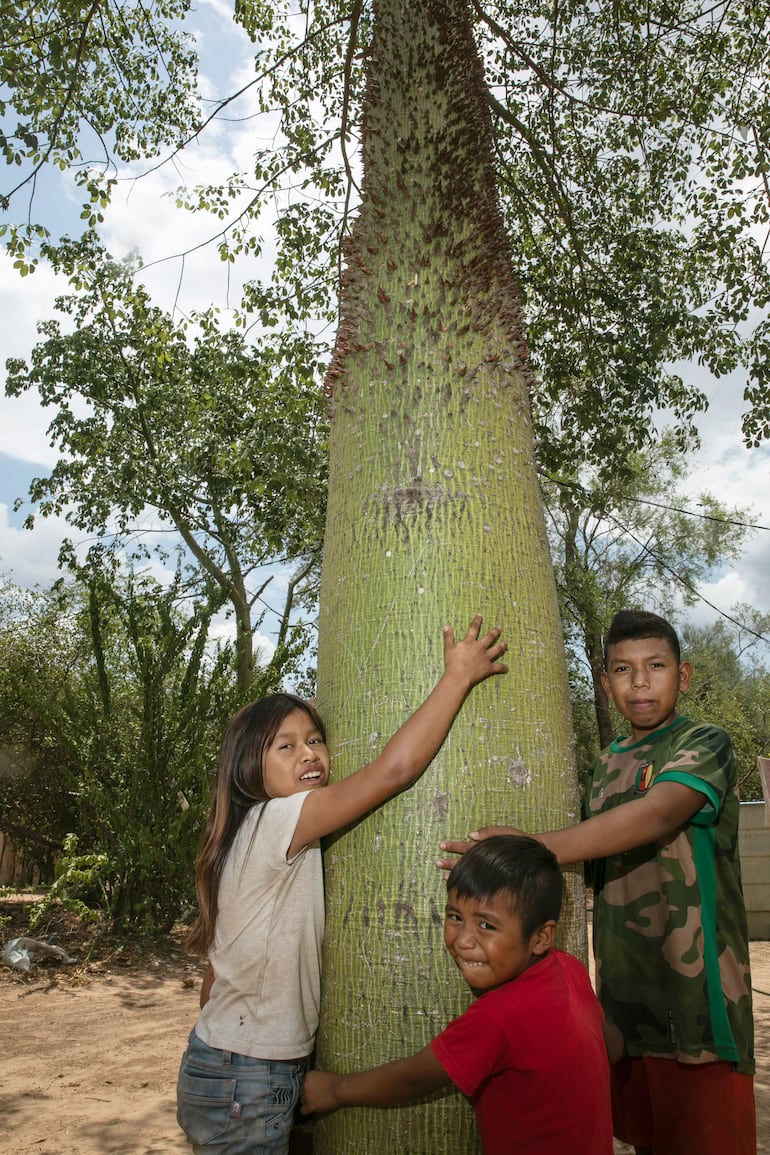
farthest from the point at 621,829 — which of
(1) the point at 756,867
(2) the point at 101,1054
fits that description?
(1) the point at 756,867

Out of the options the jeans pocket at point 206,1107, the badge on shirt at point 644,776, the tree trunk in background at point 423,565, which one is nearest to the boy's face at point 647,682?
the badge on shirt at point 644,776

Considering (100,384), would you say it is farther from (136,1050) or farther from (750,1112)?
(750,1112)

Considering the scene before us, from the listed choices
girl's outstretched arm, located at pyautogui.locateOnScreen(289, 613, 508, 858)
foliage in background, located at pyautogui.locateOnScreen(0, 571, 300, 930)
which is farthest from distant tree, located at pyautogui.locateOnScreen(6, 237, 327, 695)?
girl's outstretched arm, located at pyautogui.locateOnScreen(289, 613, 508, 858)

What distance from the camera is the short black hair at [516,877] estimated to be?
1.50m

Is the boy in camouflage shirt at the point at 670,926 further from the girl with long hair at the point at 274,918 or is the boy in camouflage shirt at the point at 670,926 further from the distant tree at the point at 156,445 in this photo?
the distant tree at the point at 156,445

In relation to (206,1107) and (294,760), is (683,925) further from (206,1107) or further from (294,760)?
(206,1107)

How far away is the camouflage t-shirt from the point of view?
185 cm

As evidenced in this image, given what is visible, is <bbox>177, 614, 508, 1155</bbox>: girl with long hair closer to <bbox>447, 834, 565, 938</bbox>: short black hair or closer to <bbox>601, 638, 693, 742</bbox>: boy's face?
<bbox>447, 834, 565, 938</bbox>: short black hair

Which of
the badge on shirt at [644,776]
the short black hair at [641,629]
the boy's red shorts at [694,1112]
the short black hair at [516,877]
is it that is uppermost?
the short black hair at [641,629]

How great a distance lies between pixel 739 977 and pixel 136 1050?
13.4ft

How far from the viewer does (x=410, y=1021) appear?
5.24 ft

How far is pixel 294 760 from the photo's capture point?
1929mm

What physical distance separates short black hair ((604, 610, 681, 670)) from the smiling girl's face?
2.61ft

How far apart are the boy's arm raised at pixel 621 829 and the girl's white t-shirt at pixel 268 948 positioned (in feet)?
1.18
